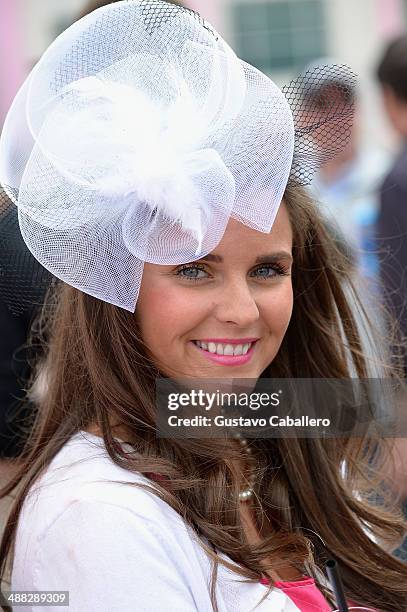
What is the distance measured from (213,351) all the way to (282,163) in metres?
0.29

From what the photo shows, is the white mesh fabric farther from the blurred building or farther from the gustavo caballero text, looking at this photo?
the blurred building

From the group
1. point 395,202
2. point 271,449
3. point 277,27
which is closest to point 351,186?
point 395,202

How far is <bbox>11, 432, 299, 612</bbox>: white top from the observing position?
119 centimetres

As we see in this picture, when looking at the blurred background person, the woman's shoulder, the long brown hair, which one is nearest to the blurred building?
the blurred background person

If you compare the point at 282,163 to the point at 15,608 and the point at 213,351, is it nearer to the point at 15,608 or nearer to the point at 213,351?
the point at 213,351

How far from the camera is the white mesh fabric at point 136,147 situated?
1.25 metres

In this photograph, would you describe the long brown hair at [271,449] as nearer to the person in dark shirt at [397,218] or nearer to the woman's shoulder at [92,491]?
the woman's shoulder at [92,491]

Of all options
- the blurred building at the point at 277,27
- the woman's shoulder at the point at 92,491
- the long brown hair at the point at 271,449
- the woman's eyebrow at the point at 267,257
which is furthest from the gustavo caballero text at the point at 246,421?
the blurred building at the point at 277,27

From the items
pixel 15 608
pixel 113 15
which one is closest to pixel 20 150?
pixel 113 15

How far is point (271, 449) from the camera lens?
1629 millimetres

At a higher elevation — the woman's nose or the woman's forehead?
the woman's forehead

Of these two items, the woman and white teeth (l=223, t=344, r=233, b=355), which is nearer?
the woman

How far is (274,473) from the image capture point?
63.1 inches

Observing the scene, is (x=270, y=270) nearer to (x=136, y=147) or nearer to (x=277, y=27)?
(x=136, y=147)
